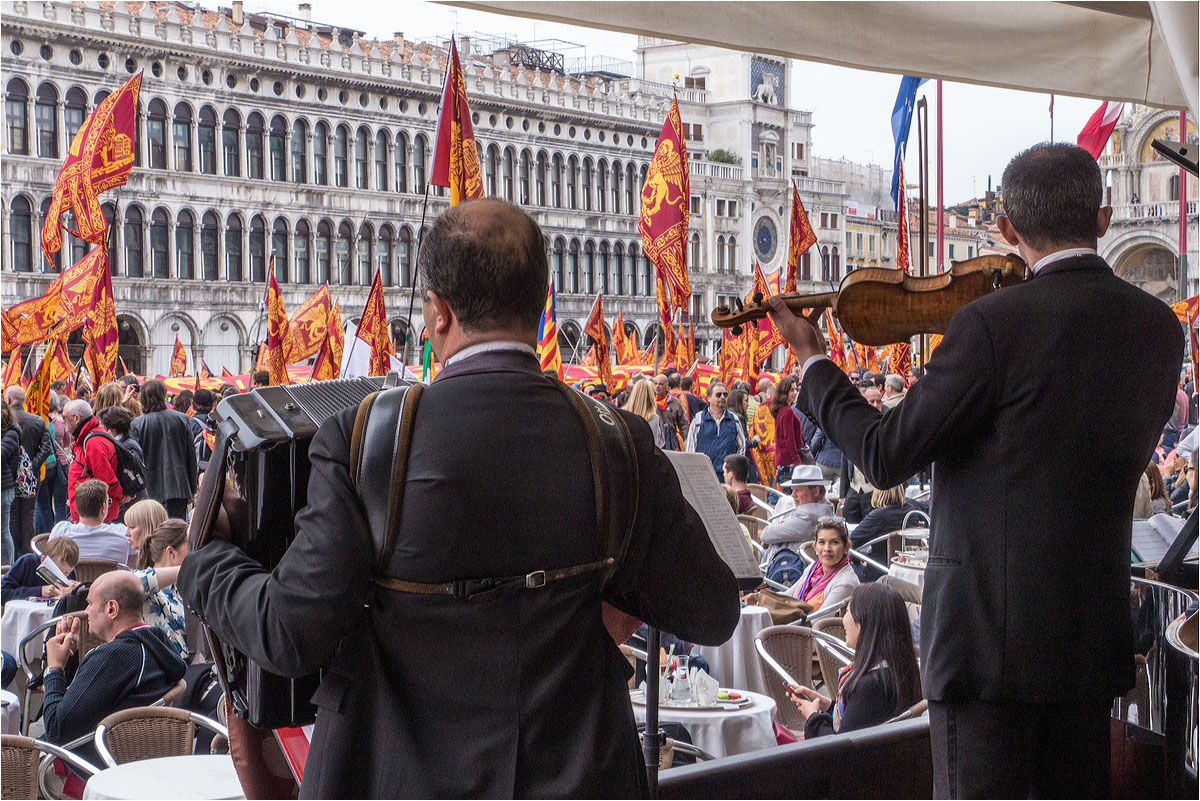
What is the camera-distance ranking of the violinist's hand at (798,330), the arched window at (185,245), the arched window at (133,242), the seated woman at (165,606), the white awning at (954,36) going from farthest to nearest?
the arched window at (185,245) < the arched window at (133,242) < the seated woman at (165,606) < the white awning at (954,36) < the violinist's hand at (798,330)

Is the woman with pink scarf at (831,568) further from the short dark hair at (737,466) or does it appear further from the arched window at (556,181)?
the arched window at (556,181)

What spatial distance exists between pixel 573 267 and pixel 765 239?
1353cm

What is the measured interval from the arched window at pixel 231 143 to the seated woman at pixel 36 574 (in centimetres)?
3593

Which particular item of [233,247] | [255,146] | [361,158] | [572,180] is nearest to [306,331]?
[233,247]

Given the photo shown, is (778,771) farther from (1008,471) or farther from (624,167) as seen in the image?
(624,167)

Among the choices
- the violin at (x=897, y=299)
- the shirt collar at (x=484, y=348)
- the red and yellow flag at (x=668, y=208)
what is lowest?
the shirt collar at (x=484, y=348)

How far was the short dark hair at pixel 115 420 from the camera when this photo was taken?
9823 mm

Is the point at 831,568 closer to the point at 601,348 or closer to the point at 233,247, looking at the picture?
the point at 601,348

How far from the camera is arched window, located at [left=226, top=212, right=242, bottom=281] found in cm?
4191

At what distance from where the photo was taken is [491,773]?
5.99 ft

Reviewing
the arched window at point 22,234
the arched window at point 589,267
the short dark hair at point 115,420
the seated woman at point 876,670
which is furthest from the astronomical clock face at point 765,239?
the seated woman at point 876,670

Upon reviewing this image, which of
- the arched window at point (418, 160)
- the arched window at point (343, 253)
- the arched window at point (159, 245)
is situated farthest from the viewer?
the arched window at point (418, 160)

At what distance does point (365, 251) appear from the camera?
4572cm

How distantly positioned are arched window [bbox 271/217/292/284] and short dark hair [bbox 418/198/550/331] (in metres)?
42.2
